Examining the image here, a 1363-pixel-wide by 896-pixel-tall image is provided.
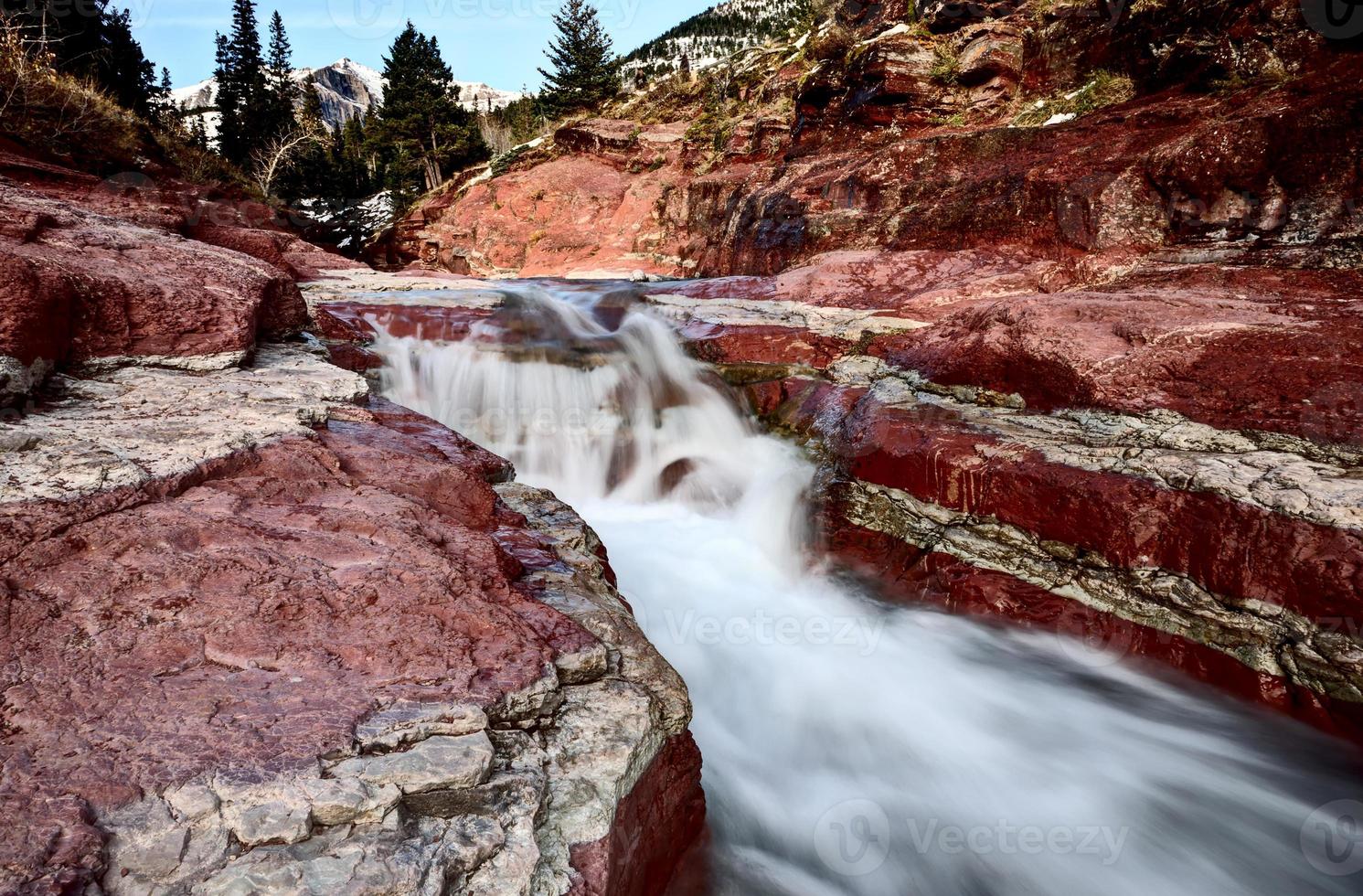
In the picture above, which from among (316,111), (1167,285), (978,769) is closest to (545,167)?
(1167,285)

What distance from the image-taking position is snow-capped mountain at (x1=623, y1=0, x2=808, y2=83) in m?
54.6

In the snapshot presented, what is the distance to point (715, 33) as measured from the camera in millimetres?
62844

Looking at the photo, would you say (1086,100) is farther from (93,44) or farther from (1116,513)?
(93,44)

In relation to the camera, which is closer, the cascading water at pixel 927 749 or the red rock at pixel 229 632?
the red rock at pixel 229 632

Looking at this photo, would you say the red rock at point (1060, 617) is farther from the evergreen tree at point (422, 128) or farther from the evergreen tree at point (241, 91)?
the evergreen tree at point (241, 91)

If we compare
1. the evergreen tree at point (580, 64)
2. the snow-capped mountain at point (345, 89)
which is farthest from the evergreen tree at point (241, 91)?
the snow-capped mountain at point (345, 89)

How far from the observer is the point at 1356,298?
14.8 feet

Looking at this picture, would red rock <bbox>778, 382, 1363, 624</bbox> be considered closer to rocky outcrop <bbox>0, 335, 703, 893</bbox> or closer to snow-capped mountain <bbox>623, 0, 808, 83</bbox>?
rocky outcrop <bbox>0, 335, 703, 893</bbox>

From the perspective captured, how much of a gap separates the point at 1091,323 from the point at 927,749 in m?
3.29

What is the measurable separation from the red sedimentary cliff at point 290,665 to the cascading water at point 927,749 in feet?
3.51

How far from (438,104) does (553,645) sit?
37410 millimetres

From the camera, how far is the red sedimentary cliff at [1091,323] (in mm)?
3377

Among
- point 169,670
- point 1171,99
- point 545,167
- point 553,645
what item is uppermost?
point 545,167

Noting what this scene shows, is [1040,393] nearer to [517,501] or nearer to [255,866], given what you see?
[517,501]
